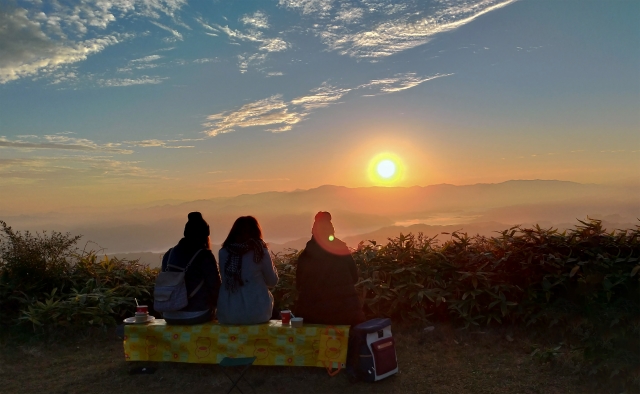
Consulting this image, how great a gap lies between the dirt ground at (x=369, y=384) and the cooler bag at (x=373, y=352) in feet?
0.43

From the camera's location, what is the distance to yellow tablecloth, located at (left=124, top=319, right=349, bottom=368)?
6.02 meters

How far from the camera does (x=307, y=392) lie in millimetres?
5836

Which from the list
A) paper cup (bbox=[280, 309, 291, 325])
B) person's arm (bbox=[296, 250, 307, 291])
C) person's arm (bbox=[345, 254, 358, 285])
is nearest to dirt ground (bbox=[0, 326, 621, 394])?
paper cup (bbox=[280, 309, 291, 325])

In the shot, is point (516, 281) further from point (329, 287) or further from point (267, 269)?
point (267, 269)

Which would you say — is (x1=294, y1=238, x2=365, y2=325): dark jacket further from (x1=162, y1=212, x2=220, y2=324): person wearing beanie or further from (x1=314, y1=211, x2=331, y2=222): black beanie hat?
(x1=162, y1=212, x2=220, y2=324): person wearing beanie

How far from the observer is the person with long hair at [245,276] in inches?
247

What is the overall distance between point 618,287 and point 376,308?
10.4 feet

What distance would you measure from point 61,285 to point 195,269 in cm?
396

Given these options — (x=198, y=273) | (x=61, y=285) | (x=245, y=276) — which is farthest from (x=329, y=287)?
(x=61, y=285)

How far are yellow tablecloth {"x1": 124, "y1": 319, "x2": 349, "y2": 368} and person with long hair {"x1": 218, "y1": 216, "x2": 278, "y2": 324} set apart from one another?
0.16 meters

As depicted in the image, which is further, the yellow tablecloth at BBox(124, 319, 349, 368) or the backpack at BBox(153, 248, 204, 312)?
the backpack at BBox(153, 248, 204, 312)

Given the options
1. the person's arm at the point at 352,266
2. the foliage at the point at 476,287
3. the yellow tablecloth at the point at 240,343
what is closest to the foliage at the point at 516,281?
the foliage at the point at 476,287

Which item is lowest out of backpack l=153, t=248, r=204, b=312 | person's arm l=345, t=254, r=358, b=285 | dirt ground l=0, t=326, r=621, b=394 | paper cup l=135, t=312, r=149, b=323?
dirt ground l=0, t=326, r=621, b=394

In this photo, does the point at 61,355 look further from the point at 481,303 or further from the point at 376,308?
the point at 481,303
